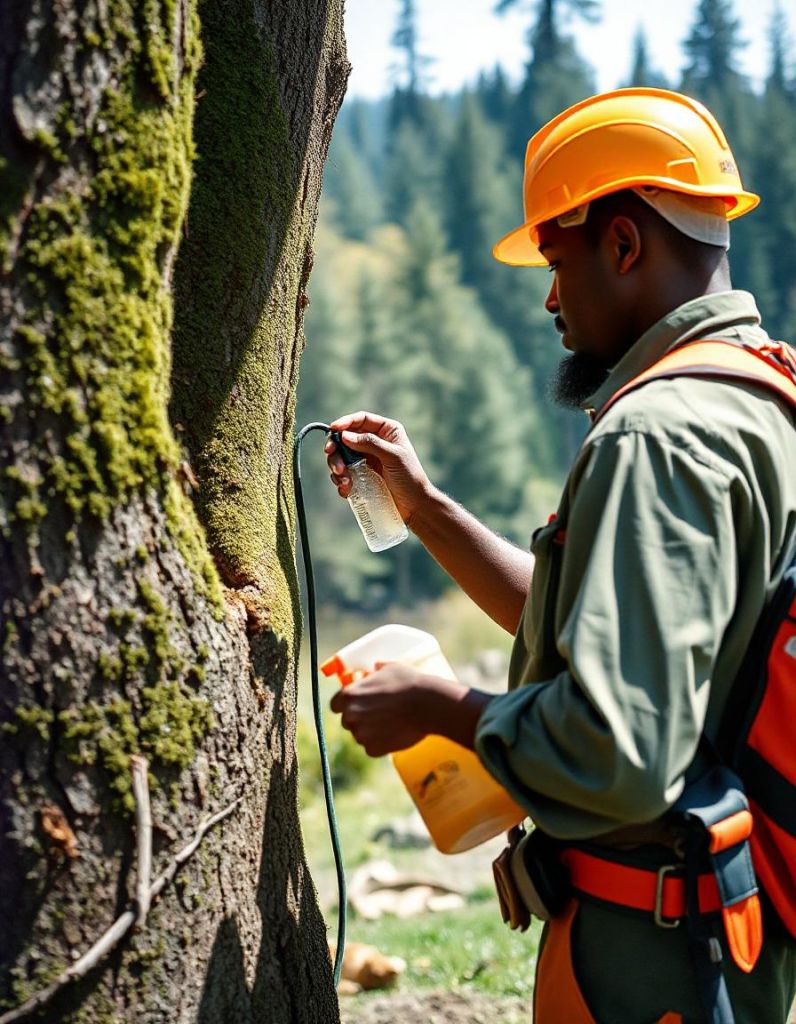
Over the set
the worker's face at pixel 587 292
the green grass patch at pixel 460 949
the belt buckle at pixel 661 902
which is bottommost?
the green grass patch at pixel 460 949

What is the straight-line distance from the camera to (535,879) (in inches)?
84.6

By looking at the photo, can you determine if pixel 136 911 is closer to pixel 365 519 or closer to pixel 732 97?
pixel 365 519

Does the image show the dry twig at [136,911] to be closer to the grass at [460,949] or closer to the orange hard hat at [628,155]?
the orange hard hat at [628,155]

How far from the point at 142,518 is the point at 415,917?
22.6 ft

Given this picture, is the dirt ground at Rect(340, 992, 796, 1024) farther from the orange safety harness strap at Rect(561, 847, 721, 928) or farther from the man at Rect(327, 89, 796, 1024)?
the orange safety harness strap at Rect(561, 847, 721, 928)

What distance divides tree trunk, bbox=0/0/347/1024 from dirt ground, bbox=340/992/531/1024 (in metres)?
1.90

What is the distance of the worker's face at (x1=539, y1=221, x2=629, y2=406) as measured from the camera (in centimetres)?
222

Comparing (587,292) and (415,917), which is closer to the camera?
(587,292)

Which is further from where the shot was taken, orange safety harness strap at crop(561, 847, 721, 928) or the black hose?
the black hose

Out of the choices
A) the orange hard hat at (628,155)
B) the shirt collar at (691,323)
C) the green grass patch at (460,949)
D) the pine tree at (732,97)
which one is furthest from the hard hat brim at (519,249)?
the pine tree at (732,97)

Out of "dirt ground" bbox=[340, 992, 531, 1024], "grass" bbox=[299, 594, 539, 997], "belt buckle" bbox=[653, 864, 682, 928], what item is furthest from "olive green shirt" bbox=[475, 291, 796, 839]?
"grass" bbox=[299, 594, 539, 997]

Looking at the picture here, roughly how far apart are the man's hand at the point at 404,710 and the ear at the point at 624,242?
86cm

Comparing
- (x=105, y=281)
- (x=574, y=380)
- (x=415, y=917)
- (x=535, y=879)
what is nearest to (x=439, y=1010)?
(x=535, y=879)

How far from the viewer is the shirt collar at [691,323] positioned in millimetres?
2152
